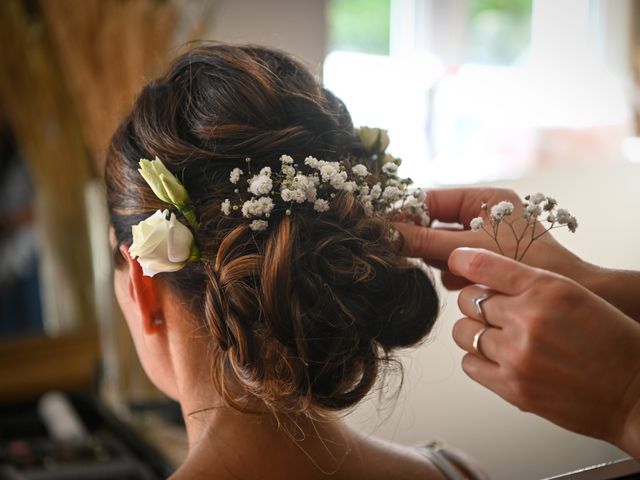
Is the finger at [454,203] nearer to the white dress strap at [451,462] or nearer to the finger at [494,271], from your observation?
the finger at [494,271]

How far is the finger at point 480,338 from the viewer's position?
65 centimetres

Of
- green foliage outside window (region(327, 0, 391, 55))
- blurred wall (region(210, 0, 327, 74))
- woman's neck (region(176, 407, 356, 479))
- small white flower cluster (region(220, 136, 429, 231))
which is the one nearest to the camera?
small white flower cluster (region(220, 136, 429, 231))

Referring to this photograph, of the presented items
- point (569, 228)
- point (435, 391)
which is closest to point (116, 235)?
point (435, 391)

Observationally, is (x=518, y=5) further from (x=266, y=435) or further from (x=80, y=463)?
(x=80, y=463)

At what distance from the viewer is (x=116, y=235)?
90 centimetres

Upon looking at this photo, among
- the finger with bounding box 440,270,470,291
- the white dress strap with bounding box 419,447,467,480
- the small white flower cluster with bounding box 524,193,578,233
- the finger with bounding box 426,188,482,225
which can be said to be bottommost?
the white dress strap with bounding box 419,447,467,480

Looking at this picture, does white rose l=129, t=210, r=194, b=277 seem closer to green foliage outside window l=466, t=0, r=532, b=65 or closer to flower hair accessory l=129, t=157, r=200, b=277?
flower hair accessory l=129, t=157, r=200, b=277

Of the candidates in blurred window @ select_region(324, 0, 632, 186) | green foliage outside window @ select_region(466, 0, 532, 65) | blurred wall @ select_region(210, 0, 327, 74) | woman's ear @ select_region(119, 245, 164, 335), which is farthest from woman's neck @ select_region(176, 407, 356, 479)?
blurred wall @ select_region(210, 0, 327, 74)

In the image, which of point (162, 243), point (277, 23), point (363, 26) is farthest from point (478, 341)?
point (277, 23)

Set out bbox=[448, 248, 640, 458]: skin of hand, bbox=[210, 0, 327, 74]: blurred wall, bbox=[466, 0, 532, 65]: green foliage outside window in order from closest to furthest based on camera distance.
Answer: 1. bbox=[448, 248, 640, 458]: skin of hand
2. bbox=[466, 0, 532, 65]: green foliage outside window
3. bbox=[210, 0, 327, 74]: blurred wall

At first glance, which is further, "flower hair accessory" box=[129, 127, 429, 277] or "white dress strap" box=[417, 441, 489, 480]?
"white dress strap" box=[417, 441, 489, 480]

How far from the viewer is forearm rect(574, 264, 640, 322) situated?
0.76 metres

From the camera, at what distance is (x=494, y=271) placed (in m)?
0.65

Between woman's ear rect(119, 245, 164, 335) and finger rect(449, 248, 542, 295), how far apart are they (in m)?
0.38
